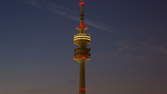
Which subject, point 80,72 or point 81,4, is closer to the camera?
point 80,72

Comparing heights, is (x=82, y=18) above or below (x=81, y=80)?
above

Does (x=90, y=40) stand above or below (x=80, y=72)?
above

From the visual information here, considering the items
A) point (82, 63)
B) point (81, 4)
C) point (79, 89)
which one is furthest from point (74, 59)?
point (81, 4)

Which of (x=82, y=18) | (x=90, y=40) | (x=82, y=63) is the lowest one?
(x=82, y=63)

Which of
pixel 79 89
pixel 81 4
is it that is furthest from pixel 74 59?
pixel 81 4

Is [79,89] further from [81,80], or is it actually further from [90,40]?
[90,40]

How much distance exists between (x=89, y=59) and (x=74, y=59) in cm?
778

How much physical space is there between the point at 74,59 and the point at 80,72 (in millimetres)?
7284

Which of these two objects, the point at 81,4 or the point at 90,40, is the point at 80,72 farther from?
the point at 81,4

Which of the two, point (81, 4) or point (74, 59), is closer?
point (74, 59)

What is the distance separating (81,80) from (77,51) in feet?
48.2

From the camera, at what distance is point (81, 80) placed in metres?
174

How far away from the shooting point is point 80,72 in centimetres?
17562

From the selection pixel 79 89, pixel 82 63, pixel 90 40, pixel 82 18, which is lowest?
pixel 79 89
